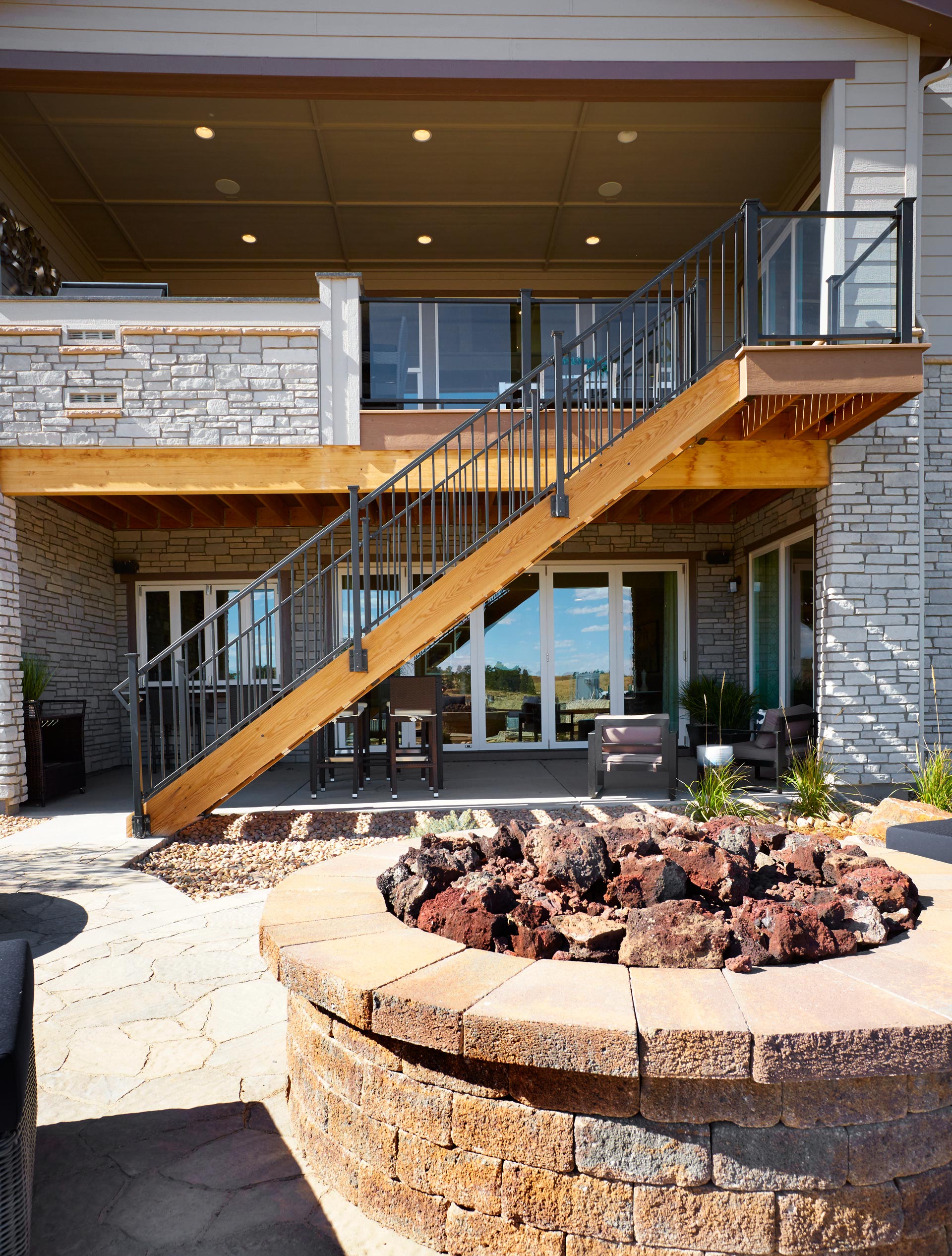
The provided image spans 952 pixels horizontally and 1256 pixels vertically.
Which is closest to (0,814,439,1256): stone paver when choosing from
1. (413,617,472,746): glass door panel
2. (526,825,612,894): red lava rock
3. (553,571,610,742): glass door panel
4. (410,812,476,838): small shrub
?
(526,825,612,894): red lava rock

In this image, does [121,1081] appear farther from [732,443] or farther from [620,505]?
[620,505]

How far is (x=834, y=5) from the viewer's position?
250 inches

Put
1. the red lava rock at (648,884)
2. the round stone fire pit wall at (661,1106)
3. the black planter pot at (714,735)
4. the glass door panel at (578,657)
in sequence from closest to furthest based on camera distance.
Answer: the round stone fire pit wall at (661,1106) → the red lava rock at (648,884) → the black planter pot at (714,735) → the glass door panel at (578,657)

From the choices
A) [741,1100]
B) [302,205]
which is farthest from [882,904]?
[302,205]

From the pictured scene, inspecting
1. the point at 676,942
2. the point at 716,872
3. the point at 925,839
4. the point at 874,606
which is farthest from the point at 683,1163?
the point at 874,606

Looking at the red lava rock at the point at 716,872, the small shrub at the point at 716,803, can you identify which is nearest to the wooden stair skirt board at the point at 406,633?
the small shrub at the point at 716,803

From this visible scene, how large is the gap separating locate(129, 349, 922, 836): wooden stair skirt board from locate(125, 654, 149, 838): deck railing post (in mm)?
100

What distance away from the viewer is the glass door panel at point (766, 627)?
8461 millimetres

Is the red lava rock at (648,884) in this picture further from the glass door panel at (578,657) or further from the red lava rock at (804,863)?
the glass door panel at (578,657)

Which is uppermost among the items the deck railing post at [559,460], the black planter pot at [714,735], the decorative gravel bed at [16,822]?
the deck railing post at [559,460]

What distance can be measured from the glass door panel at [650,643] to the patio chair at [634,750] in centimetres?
299

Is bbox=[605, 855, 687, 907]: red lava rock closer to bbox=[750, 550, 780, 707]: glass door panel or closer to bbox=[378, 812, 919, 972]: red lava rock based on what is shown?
bbox=[378, 812, 919, 972]: red lava rock

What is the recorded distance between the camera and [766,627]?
28.8ft

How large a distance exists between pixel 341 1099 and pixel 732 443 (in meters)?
5.96
